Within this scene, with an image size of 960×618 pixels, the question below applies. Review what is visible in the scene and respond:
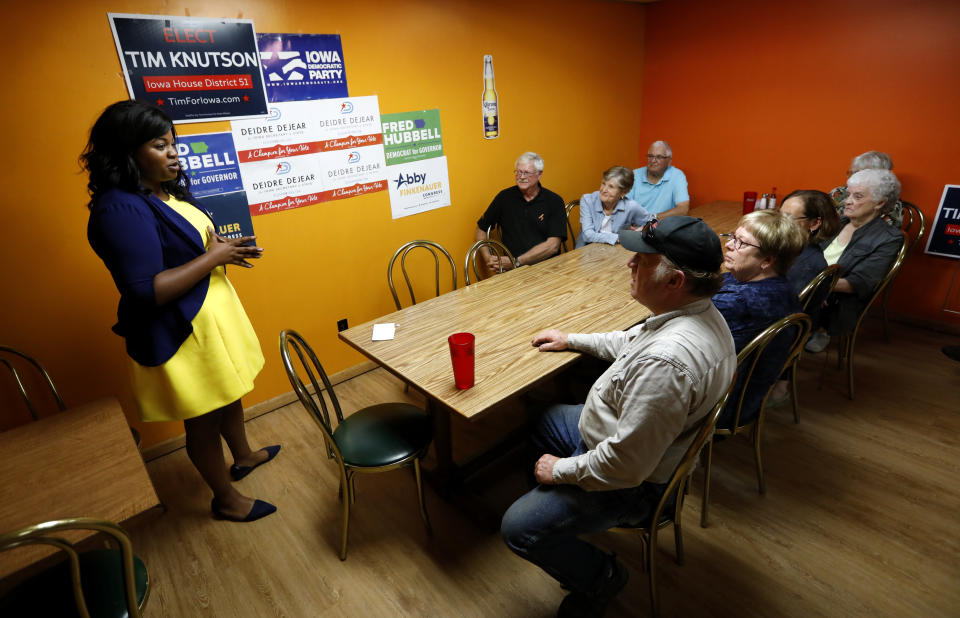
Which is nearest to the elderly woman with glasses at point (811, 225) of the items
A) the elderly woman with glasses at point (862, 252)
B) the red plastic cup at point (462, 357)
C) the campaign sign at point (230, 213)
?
the elderly woman with glasses at point (862, 252)

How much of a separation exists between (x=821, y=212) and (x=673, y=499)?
154 centimetres

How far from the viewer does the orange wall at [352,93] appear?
1.98 m

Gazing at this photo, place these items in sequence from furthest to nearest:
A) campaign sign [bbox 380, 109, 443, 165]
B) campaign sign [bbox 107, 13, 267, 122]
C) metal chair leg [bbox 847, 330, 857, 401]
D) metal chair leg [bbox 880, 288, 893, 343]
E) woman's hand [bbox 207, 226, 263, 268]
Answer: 1. metal chair leg [bbox 880, 288, 893, 343]
2. campaign sign [bbox 380, 109, 443, 165]
3. metal chair leg [bbox 847, 330, 857, 401]
4. campaign sign [bbox 107, 13, 267, 122]
5. woman's hand [bbox 207, 226, 263, 268]

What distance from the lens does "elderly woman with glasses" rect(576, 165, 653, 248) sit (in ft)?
10.2

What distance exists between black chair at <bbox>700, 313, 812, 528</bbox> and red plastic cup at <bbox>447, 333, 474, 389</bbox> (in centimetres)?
80

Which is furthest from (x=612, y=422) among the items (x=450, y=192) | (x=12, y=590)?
(x=450, y=192)

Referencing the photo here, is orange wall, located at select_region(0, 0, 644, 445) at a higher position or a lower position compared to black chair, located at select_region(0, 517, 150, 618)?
higher

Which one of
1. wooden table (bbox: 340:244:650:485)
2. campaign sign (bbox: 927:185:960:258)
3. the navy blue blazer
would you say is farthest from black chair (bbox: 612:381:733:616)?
campaign sign (bbox: 927:185:960:258)

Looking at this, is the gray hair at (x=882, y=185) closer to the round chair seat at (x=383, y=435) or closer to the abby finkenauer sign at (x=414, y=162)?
the abby finkenauer sign at (x=414, y=162)

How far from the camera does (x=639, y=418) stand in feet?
3.91

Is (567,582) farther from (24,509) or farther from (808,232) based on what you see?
(808,232)

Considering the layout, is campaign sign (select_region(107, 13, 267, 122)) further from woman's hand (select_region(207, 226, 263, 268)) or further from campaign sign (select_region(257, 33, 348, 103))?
woman's hand (select_region(207, 226, 263, 268))

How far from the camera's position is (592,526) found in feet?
4.55

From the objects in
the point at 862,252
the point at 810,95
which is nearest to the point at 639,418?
the point at 862,252
